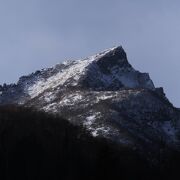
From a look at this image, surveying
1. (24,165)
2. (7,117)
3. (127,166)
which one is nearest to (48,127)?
(7,117)

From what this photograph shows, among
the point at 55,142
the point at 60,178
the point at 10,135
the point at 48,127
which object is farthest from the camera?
the point at 48,127

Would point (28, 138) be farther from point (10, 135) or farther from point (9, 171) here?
point (9, 171)

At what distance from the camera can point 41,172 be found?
141375 millimetres

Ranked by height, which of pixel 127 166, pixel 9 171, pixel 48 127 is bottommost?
pixel 9 171

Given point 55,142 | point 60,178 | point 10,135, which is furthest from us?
point 55,142

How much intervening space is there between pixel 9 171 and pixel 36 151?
13912 millimetres

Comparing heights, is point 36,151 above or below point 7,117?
below

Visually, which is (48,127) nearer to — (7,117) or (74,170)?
(7,117)

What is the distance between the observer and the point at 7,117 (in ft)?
622

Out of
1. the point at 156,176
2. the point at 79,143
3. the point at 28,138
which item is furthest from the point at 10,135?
the point at 156,176

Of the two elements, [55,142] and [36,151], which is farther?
[55,142]

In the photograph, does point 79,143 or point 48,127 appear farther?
point 48,127

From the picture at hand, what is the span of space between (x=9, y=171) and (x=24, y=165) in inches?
238

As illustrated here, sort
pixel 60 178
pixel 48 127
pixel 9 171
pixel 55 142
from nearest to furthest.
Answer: pixel 9 171 < pixel 60 178 < pixel 55 142 < pixel 48 127
